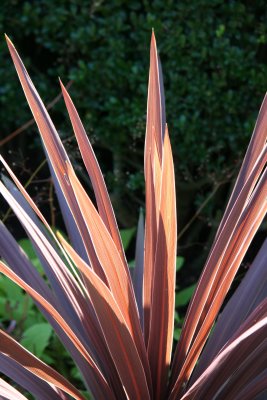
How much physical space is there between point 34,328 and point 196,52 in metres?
1.29

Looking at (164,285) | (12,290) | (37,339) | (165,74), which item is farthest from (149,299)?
(165,74)

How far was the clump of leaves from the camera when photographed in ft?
4.07

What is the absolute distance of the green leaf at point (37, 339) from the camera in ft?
7.42

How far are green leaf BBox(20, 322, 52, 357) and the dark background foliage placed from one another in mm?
623

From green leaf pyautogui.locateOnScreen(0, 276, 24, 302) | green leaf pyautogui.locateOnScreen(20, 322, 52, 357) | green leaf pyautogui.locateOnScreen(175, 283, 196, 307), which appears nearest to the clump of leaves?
green leaf pyautogui.locateOnScreen(20, 322, 52, 357)

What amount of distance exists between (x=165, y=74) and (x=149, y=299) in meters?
1.73

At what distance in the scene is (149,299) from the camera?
1.46 meters

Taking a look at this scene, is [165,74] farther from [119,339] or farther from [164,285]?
[119,339]

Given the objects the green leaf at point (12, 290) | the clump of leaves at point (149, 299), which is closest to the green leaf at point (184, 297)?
the green leaf at point (12, 290)

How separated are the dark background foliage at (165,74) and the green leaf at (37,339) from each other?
2.04 ft

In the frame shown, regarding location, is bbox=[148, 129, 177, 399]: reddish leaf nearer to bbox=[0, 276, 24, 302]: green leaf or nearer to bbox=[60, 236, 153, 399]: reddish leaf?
bbox=[60, 236, 153, 399]: reddish leaf

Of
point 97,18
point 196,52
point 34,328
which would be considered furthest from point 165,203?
point 97,18

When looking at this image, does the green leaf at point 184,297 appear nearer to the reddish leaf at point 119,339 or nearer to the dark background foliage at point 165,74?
the dark background foliage at point 165,74

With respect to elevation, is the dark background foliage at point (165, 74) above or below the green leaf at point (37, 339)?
above
